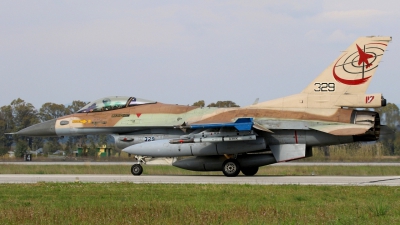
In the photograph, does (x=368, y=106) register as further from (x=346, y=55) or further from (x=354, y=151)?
(x=354, y=151)

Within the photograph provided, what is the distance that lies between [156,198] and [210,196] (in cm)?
124

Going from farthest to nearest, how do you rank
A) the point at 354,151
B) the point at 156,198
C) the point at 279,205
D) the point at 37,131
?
the point at 354,151 → the point at 37,131 → the point at 156,198 → the point at 279,205

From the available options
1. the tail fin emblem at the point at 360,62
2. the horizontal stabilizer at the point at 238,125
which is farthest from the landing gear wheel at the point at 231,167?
the tail fin emblem at the point at 360,62

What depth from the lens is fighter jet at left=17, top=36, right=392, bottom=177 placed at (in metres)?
20.6

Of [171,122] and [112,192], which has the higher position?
[171,122]

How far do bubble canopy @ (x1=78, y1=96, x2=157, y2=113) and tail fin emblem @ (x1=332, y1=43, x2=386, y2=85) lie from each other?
7.37 meters

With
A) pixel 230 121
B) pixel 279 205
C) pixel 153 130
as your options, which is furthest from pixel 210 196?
pixel 153 130

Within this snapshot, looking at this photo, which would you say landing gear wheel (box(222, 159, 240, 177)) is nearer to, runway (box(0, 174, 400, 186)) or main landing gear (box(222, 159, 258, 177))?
main landing gear (box(222, 159, 258, 177))

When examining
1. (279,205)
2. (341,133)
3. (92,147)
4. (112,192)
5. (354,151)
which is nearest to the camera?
(279,205)

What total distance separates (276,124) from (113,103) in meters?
6.51

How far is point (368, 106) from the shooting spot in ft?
68.1

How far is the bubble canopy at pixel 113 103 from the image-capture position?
75.9ft

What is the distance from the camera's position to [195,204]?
11758mm

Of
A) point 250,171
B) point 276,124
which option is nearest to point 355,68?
point 276,124
